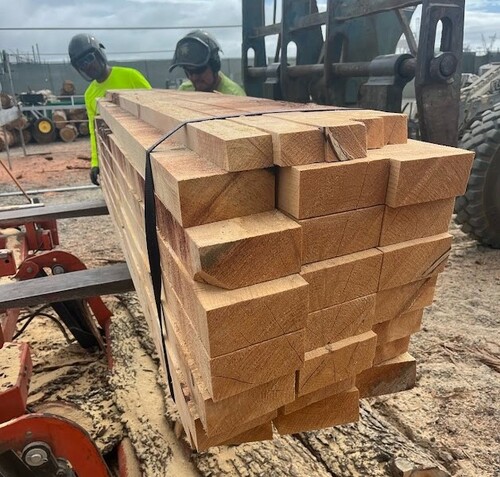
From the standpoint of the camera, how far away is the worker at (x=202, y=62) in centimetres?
473

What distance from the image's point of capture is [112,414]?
8.52ft

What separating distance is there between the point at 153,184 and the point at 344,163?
21.6 inches

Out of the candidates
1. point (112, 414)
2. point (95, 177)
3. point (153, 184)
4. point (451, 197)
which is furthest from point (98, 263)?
point (451, 197)

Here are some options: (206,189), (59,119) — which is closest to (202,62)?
(206,189)

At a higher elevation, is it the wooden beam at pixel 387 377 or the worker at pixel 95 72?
the worker at pixel 95 72

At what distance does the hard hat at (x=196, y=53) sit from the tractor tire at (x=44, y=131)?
11.8 meters

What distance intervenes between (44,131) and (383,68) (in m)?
14.3

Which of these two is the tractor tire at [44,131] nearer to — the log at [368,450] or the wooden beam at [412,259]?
the log at [368,450]

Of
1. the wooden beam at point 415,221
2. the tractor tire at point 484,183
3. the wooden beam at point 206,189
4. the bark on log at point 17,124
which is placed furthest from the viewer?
the bark on log at point 17,124

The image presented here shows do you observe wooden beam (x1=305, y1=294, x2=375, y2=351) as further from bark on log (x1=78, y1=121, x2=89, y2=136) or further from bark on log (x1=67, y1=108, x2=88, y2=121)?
bark on log (x1=67, y1=108, x2=88, y2=121)

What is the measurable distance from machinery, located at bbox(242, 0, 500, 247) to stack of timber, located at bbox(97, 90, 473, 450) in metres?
1.67

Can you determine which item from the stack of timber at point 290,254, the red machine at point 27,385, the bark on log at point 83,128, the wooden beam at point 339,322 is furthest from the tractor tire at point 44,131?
the wooden beam at point 339,322

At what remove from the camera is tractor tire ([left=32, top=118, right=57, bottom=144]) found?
1486cm

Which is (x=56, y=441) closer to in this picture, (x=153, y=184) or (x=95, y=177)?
(x=153, y=184)
